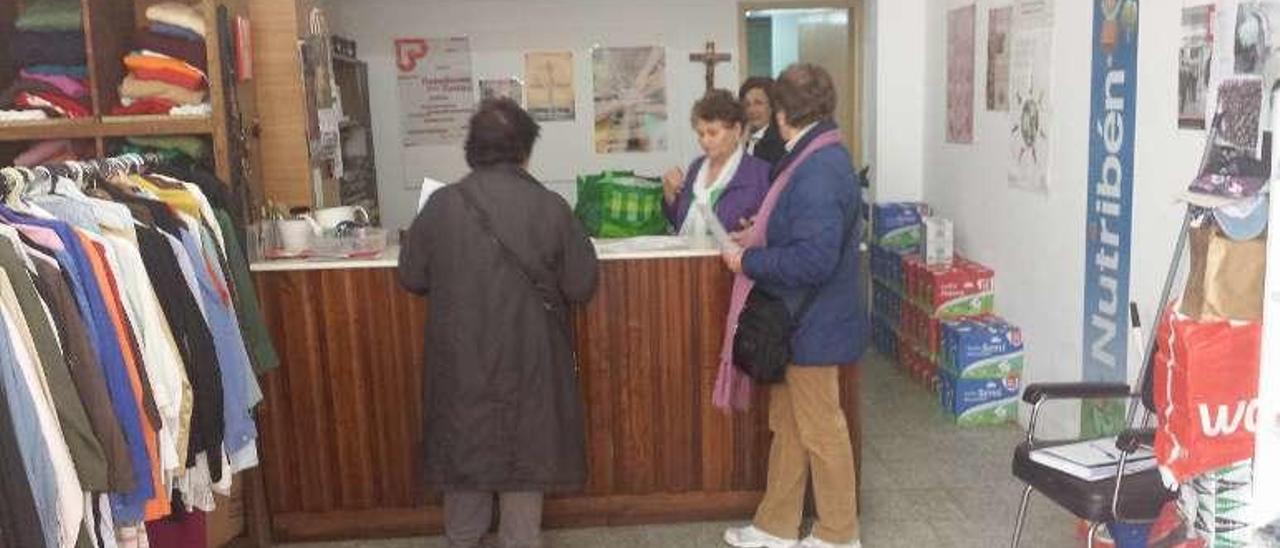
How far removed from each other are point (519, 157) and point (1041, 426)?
95.8 inches

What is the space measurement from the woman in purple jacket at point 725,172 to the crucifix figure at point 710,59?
207cm

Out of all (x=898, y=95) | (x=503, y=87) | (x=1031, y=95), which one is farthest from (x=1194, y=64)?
(x=503, y=87)

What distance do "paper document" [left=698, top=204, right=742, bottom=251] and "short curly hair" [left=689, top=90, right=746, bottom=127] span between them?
0.29m

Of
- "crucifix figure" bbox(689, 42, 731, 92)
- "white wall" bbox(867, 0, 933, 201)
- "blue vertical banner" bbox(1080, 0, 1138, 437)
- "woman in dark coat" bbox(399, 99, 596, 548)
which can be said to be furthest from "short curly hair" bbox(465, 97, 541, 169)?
"white wall" bbox(867, 0, 933, 201)

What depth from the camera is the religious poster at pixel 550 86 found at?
20.0 feet

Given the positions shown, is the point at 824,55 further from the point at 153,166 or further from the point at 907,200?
the point at 153,166

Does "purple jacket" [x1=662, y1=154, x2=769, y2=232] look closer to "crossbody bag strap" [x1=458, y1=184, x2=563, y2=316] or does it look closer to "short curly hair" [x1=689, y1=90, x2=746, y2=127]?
"short curly hair" [x1=689, y1=90, x2=746, y2=127]

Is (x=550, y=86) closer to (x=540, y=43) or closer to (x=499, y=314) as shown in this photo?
(x=540, y=43)

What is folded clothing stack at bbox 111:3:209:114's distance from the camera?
3287 mm

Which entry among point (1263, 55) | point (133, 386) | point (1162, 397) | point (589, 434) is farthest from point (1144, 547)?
point (133, 386)

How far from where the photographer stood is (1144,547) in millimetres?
2805

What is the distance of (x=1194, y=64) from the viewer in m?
3.06

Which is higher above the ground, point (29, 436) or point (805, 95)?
point (805, 95)

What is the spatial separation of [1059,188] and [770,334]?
1.63 metres
